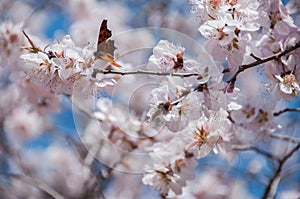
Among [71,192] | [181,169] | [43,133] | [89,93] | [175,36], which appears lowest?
[89,93]

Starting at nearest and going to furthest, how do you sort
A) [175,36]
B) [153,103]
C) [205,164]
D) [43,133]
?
[153,103] < [175,36] < [205,164] < [43,133]

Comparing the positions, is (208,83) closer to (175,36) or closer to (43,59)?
(175,36)

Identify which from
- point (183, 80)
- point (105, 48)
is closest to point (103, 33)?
point (105, 48)

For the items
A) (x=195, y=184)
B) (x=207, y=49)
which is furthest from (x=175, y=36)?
(x=195, y=184)

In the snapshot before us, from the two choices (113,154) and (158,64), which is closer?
(158,64)

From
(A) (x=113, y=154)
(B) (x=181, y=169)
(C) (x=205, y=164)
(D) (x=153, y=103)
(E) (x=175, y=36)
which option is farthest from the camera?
(C) (x=205, y=164)

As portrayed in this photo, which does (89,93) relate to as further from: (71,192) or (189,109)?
(71,192)

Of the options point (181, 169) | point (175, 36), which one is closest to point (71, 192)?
point (181, 169)

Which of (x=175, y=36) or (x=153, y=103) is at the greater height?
(x=175, y=36)

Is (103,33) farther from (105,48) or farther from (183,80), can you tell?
(183,80)
